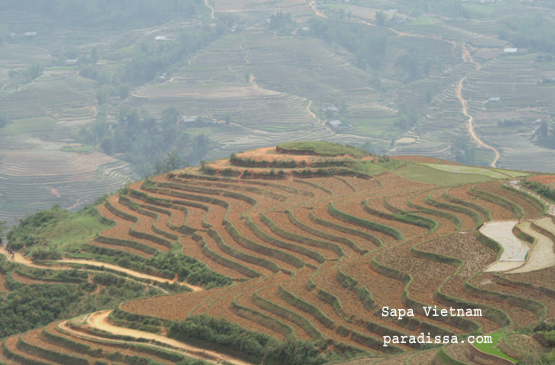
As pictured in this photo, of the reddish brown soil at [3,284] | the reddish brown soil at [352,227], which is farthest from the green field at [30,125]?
the reddish brown soil at [352,227]

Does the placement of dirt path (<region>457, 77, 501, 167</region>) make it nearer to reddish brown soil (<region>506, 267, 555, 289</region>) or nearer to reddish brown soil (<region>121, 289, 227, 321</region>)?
reddish brown soil (<region>506, 267, 555, 289</region>)

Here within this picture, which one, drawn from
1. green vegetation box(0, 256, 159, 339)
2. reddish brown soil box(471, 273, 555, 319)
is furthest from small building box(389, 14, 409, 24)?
reddish brown soil box(471, 273, 555, 319)

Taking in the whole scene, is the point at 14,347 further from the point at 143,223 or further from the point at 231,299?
the point at 143,223

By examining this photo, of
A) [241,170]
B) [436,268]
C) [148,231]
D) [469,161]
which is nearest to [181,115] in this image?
[469,161]

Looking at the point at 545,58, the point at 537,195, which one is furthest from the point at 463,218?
the point at 545,58

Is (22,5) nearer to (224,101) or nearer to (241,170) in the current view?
(224,101)
